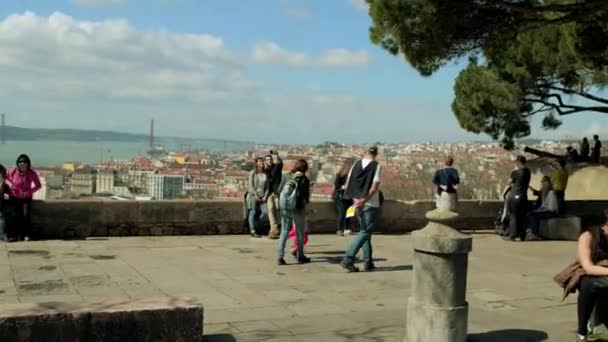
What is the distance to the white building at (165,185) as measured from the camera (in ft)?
49.6

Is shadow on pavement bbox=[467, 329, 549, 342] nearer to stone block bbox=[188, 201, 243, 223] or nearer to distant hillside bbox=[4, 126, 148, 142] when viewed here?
stone block bbox=[188, 201, 243, 223]

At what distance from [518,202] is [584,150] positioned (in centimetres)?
1450

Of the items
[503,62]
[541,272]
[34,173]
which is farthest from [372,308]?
[503,62]

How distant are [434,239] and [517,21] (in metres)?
7.91

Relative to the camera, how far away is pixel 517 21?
12484mm

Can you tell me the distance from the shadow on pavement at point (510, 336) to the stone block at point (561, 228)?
7596 mm

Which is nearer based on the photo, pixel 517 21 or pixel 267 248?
pixel 267 248

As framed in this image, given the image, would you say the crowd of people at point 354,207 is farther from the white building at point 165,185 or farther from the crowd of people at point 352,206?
the white building at point 165,185

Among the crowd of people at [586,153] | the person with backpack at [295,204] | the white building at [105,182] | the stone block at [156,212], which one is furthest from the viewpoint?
the crowd of people at [586,153]

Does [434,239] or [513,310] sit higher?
[434,239]

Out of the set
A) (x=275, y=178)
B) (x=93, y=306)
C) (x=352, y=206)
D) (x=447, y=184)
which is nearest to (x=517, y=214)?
(x=447, y=184)

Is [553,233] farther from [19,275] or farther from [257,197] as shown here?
[19,275]

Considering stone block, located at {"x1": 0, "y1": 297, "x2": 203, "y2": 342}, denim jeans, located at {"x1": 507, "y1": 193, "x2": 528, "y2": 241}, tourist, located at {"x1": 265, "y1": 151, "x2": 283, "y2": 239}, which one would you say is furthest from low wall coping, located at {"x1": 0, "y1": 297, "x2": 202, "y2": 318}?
denim jeans, located at {"x1": 507, "y1": 193, "x2": 528, "y2": 241}

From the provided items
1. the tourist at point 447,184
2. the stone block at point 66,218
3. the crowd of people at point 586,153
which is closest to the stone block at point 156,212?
the stone block at point 66,218
